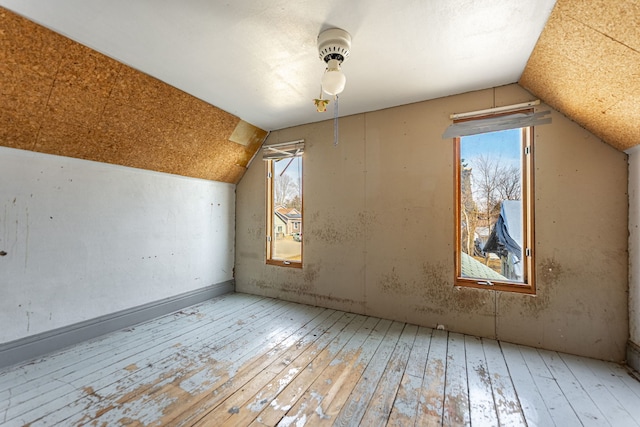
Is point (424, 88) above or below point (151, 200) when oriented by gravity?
above

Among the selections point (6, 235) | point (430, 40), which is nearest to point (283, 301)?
point (6, 235)

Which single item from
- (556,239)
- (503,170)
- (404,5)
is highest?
(404,5)

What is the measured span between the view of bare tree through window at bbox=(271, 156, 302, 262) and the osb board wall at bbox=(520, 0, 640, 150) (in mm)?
2546

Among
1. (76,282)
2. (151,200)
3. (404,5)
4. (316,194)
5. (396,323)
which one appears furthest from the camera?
(316,194)

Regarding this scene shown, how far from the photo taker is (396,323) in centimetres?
277

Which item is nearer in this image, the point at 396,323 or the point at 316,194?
the point at 396,323

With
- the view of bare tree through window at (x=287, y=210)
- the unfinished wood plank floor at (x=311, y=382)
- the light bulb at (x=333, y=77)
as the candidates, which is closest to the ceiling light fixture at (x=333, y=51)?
the light bulb at (x=333, y=77)

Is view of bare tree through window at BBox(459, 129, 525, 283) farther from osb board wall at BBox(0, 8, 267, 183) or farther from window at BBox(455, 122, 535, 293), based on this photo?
osb board wall at BBox(0, 8, 267, 183)

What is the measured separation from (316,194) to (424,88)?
164 cm

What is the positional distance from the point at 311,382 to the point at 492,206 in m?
2.22

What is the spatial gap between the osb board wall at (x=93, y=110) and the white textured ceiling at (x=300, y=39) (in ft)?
0.45

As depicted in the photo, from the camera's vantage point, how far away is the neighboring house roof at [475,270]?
249 centimetres

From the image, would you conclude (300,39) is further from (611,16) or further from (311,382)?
(311,382)

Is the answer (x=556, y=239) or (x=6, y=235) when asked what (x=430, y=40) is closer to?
(x=556, y=239)
